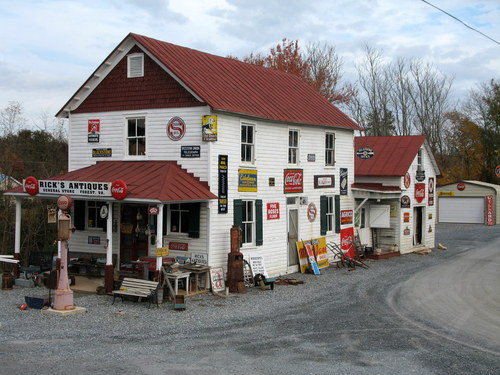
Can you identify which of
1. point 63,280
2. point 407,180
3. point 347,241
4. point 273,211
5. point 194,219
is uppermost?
point 407,180

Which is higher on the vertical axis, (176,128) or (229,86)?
(229,86)

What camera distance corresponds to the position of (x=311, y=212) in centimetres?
2270

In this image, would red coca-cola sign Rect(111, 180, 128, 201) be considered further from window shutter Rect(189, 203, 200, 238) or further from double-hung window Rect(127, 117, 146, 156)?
double-hung window Rect(127, 117, 146, 156)

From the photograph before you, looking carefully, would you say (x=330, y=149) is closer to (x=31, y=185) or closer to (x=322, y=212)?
(x=322, y=212)

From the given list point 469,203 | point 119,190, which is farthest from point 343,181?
point 469,203

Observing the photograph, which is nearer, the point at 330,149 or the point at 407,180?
the point at 330,149

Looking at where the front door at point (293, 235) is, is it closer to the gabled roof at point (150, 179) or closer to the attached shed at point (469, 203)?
the gabled roof at point (150, 179)

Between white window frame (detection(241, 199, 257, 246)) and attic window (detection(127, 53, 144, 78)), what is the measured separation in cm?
525

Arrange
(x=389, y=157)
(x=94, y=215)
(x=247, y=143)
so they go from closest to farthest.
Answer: (x=247, y=143), (x=94, y=215), (x=389, y=157)

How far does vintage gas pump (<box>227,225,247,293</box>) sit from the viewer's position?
17.7 metres

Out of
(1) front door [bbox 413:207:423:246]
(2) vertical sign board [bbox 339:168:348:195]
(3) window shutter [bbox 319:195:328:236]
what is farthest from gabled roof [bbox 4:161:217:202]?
(1) front door [bbox 413:207:423:246]

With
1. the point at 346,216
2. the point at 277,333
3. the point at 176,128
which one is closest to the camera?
the point at 277,333

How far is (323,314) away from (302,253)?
7.03 metres

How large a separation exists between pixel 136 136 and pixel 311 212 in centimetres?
729
